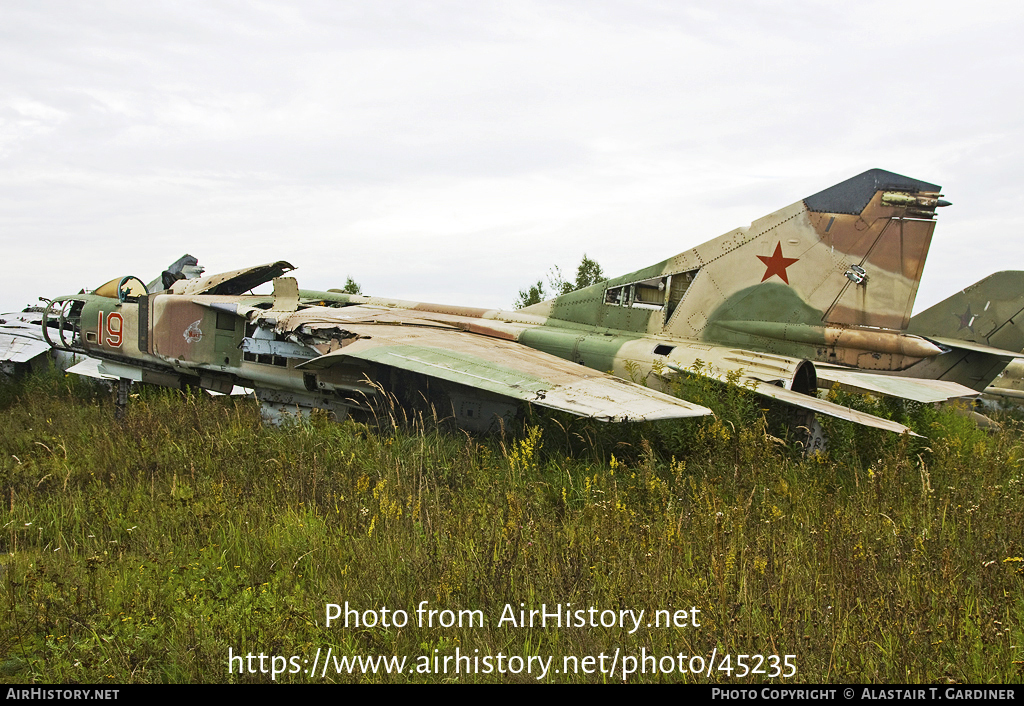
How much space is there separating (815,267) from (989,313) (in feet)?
24.9

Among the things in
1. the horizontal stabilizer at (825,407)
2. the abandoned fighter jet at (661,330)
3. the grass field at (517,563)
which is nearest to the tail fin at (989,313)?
the abandoned fighter jet at (661,330)

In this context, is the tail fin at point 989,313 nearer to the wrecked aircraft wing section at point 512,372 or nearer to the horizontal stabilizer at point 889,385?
the horizontal stabilizer at point 889,385

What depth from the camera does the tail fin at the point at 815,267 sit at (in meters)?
8.88

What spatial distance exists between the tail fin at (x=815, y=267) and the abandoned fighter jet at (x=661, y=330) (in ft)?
0.06

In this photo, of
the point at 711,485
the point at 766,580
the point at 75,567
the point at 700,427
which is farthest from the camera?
the point at 700,427

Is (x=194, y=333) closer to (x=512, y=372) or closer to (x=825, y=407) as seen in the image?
(x=512, y=372)

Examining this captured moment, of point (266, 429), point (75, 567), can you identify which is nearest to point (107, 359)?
point (266, 429)

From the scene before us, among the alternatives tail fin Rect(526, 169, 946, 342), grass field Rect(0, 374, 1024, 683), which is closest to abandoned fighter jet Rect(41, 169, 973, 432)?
tail fin Rect(526, 169, 946, 342)

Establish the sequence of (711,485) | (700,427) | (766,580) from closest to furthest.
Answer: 1. (766,580)
2. (711,485)
3. (700,427)

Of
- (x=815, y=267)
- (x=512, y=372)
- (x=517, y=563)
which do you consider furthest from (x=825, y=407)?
(x=517, y=563)

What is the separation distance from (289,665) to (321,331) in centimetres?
604
